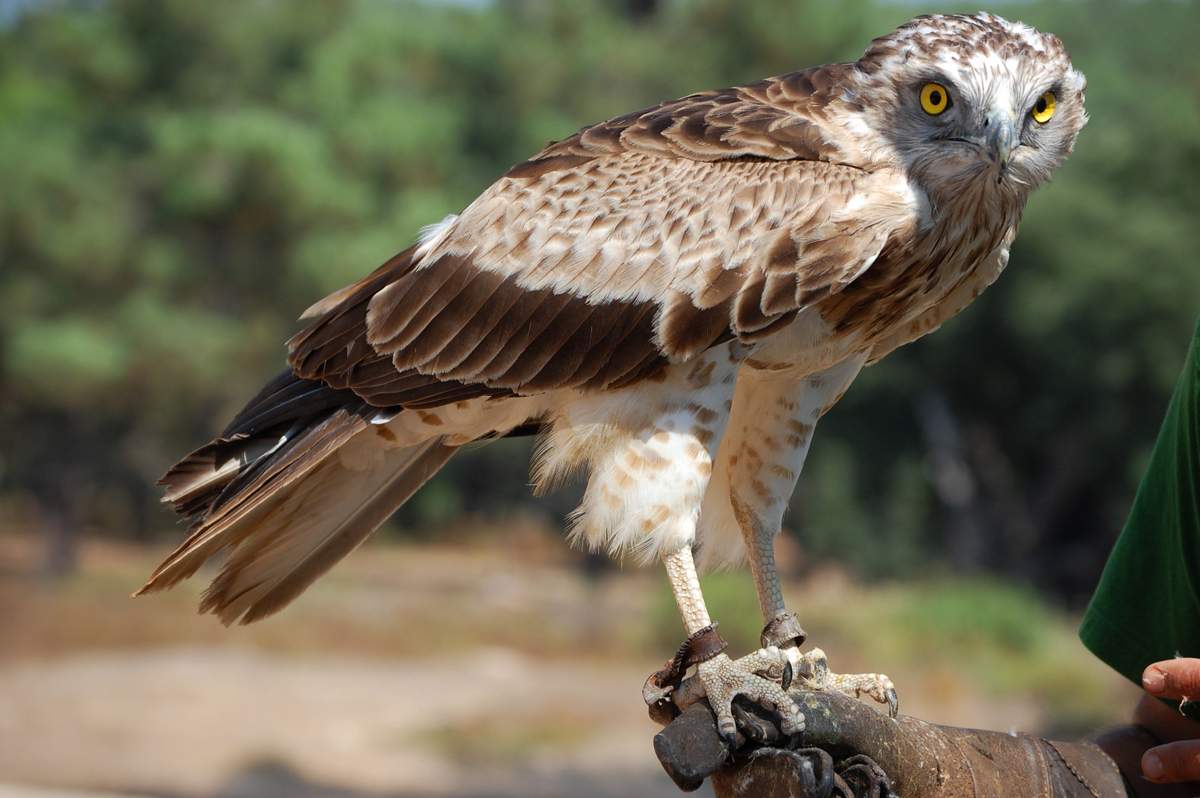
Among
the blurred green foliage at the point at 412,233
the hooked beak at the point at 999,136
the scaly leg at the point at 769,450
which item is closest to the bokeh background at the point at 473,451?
the blurred green foliage at the point at 412,233

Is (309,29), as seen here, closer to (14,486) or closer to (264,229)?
(264,229)

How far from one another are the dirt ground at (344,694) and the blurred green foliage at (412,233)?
2540 mm

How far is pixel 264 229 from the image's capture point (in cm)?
1722

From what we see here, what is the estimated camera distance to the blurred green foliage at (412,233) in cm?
1680

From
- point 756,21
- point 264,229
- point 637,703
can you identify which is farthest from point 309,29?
point 637,703

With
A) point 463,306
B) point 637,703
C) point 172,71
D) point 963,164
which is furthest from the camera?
point 172,71

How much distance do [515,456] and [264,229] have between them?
25.5 feet

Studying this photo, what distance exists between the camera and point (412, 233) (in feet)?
54.3

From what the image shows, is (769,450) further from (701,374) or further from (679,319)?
(679,319)

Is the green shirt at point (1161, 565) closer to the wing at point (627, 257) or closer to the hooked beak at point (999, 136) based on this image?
the hooked beak at point (999, 136)

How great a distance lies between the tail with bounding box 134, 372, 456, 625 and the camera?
10.6 feet

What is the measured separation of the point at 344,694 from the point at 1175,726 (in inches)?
556

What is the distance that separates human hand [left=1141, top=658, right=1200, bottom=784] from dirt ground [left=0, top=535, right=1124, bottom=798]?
1158 centimetres

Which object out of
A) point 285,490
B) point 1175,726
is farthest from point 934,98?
point 285,490
